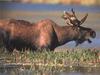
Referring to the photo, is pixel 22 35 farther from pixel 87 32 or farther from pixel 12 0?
pixel 12 0

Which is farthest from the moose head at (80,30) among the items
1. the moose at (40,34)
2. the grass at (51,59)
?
the grass at (51,59)

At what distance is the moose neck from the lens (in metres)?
13.4

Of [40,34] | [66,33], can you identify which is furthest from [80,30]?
[40,34]

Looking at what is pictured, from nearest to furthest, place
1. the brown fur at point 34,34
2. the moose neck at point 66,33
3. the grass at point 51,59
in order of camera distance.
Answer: the grass at point 51,59, the brown fur at point 34,34, the moose neck at point 66,33

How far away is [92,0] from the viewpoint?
26.9m

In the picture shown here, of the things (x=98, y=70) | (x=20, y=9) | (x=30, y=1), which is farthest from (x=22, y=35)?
(x=30, y=1)

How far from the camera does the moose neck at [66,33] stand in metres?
13.4

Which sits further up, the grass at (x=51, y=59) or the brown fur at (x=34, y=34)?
the brown fur at (x=34, y=34)

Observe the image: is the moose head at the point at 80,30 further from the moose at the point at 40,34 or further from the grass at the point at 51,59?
the grass at the point at 51,59

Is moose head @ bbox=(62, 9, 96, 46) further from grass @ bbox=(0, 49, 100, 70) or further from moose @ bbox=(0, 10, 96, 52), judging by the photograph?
grass @ bbox=(0, 49, 100, 70)

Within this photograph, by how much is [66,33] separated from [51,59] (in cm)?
142

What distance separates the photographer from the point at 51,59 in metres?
12.1

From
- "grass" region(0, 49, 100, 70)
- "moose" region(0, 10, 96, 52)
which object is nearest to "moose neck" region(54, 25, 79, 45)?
"moose" region(0, 10, 96, 52)

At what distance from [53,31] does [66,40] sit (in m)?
0.33
